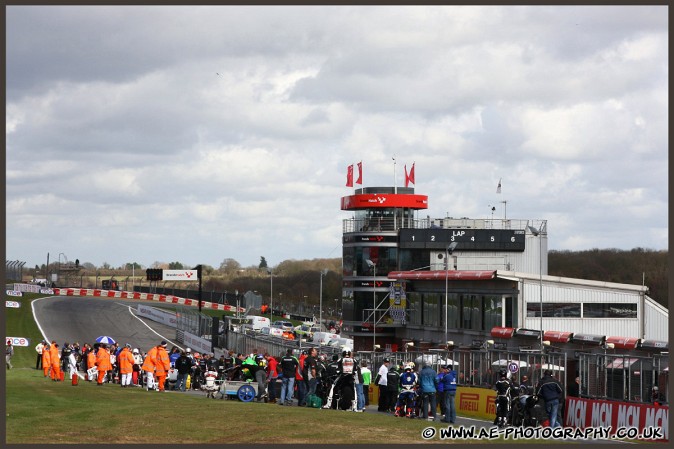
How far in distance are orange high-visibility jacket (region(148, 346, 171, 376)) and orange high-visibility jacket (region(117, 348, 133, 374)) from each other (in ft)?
5.48

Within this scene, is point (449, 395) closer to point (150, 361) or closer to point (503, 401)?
point (503, 401)

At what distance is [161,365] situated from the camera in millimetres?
38188

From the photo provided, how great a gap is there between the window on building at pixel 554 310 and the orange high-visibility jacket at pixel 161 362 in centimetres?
4226

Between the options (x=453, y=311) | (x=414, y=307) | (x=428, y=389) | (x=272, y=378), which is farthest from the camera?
(x=414, y=307)

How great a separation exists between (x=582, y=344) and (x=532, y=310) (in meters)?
16.5

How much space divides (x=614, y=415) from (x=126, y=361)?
18.9 meters

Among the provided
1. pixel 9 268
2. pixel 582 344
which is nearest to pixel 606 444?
pixel 582 344

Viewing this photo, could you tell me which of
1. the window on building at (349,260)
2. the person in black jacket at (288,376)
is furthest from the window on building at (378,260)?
the person in black jacket at (288,376)

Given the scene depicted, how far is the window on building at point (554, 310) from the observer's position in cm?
7575

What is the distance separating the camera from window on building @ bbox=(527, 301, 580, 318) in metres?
75.8

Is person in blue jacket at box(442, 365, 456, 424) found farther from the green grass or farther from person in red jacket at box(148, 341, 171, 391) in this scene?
person in red jacket at box(148, 341, 171, 391)

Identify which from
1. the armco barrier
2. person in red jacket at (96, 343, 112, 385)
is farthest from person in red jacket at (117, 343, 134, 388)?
the armco barrier

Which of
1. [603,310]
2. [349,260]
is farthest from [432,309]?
[603,310]

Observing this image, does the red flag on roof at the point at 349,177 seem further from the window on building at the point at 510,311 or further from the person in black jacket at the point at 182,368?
the person in black jacket at the point at 182,368
